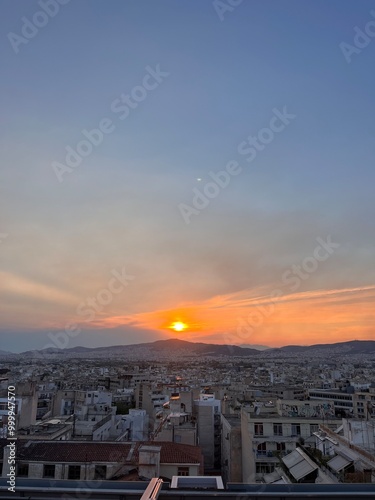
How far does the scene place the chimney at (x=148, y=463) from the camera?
12703mm

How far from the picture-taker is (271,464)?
16578 millimetres

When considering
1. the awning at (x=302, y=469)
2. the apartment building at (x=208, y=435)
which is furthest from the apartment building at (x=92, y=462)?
the apartment building at (x=208, y=435)

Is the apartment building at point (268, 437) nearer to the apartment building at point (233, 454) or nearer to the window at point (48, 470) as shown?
the apartment building at point (233, 454)

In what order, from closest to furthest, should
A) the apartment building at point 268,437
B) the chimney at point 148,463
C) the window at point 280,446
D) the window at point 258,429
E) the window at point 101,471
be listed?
the chimney at point 148,463
the window at point 101,471
the apartment building at point 268,437
the window at point 280,446
the window at point 258,429

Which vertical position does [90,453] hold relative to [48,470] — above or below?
above

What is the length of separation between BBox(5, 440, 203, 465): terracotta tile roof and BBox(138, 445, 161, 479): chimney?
0.82m

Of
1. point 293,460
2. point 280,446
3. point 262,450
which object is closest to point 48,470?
point 293,460

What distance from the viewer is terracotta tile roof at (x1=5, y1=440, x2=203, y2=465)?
13.6 m

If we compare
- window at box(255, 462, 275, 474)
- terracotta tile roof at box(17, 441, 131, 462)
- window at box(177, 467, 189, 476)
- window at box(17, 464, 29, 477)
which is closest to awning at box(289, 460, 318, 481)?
window at box(177, 467, 189, 476)

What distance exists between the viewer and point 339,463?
9156 mm

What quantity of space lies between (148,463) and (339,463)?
593cm

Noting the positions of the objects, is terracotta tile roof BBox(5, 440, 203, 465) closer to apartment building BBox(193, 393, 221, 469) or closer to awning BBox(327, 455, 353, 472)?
awning BBox(327, 455, 353, 472)

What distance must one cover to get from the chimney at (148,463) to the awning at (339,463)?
18.0 ft

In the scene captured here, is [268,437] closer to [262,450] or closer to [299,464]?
[262,450]
